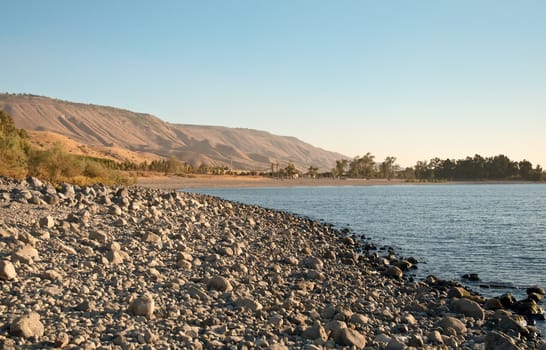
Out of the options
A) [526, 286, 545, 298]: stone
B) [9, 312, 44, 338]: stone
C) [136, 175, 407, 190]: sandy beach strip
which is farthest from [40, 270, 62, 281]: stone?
[136, 175, 407, 190]: sandy beach strip

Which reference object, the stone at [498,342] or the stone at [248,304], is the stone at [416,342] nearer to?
the stone at [498,342]

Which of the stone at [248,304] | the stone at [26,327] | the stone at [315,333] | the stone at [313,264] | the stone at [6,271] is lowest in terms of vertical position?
the stone at [313,264]

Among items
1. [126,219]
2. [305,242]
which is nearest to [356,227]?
[305,242]

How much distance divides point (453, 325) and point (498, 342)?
99 centimetres

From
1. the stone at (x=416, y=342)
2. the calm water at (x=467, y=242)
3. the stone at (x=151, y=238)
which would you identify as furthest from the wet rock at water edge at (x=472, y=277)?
the stone at (x=151, y=238)

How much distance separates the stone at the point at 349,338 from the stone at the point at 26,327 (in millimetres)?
4790

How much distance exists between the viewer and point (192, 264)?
1261 cm

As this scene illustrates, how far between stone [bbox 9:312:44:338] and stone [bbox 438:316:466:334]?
25.5ft

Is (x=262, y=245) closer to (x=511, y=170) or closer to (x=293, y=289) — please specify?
(x=293, y=289)

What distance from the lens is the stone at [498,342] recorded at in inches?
357

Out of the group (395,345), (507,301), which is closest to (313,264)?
(507,301)

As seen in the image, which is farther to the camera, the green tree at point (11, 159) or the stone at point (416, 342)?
the green tree at point (11, 159)

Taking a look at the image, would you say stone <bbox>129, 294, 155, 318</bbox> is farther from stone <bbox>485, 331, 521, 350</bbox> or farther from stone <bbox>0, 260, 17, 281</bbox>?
stone <bbox>485, 331, 521, 350</bbox>

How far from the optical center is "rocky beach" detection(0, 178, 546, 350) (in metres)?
7.46
